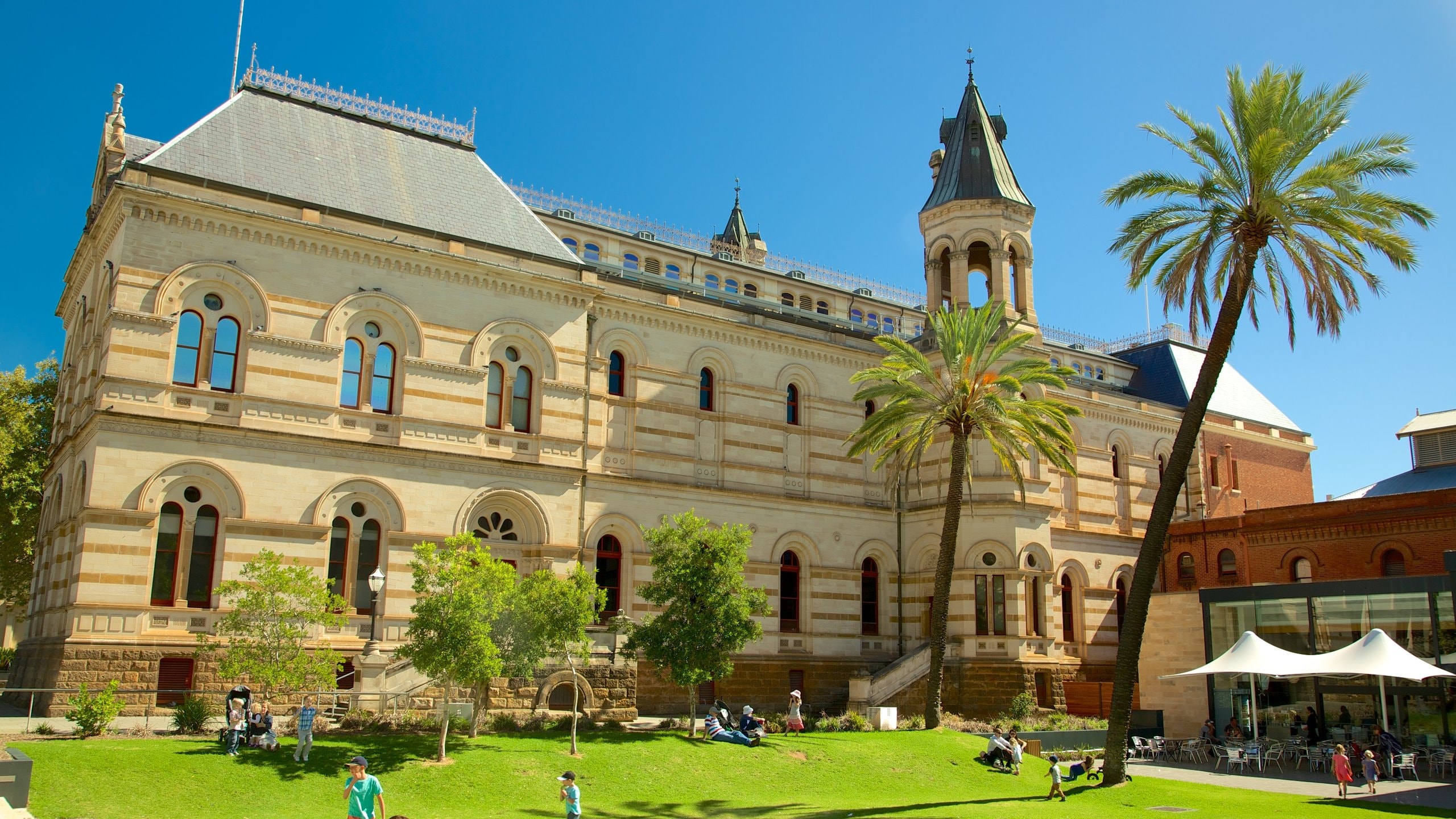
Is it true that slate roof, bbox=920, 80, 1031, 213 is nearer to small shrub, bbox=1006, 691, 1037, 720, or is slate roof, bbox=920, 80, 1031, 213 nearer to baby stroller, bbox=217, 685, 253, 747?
small shrub, bbox=1006, 691, 1037, 720

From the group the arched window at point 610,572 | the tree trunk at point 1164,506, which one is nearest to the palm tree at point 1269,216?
the tree trunk at point 1164,506

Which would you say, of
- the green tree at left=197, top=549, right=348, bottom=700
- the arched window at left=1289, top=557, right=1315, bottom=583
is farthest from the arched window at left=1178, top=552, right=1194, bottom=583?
the green tree at left=197, top=549, right=348, bottom=700

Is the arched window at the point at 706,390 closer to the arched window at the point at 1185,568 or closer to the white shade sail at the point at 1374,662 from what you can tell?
the white shade sail at the point at 1374,662

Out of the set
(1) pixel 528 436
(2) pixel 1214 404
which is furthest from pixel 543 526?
(2) pixel 1214 404

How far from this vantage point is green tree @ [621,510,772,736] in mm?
29406

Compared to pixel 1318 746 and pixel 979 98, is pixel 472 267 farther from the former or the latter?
pixel 1318 746

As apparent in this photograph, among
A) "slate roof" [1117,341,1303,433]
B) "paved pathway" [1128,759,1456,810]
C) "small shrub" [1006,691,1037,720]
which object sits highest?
"slate roof" [1117,341,1303,433]

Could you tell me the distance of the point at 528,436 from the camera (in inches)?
1378

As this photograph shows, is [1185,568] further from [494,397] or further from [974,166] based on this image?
[494,397]

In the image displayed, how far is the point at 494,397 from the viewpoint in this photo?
3509 centimetres

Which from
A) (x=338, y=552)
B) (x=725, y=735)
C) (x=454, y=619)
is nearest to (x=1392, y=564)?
(x=725, y=735)

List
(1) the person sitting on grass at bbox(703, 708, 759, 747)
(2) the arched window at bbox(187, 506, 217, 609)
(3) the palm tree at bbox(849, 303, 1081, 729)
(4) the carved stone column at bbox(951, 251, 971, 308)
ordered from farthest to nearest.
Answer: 1. (4) the carved stone column at bbox(951, 251, 971, 308)
2. (3) the palm tree at bbox(849, 303, 1081, 729)
3. (2) the arched window at bbox(187, 506, 217, 609)
4. (1) the person sitting on grass at bbox(703, 708, 759, 747)

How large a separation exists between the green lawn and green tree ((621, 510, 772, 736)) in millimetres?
2048

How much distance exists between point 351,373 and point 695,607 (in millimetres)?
12087
